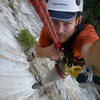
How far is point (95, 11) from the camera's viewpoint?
924 centimetres

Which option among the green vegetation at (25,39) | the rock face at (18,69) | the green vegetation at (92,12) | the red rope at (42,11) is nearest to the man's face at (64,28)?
the red rope at (42,11)

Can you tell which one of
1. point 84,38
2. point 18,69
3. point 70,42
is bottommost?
point 18,69

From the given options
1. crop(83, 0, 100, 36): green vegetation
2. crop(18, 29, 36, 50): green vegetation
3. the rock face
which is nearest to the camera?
the rock face

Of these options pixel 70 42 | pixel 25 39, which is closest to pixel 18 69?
pixel 25 39

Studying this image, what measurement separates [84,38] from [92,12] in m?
7.63

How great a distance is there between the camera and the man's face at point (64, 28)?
186 centimetres

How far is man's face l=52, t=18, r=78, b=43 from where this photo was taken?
1.86 meters

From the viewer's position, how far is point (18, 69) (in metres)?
3.43

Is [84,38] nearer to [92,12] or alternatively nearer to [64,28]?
[64,28]

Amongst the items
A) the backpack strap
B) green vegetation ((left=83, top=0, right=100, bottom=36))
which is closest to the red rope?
the backpack strap

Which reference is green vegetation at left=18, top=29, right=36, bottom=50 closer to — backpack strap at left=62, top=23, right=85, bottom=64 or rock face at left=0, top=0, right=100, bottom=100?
rock face at left=0, top=0, right=100, bottom=100

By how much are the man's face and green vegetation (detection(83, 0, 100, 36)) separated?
713cm

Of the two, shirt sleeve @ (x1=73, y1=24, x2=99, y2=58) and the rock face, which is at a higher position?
shirt sleeve @ (x1=73, y1=24, x2=99, y2=58)

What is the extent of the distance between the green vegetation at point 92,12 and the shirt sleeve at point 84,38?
706 cm
